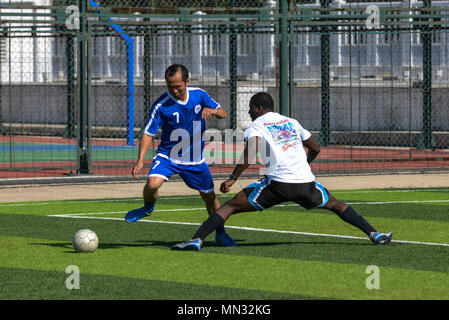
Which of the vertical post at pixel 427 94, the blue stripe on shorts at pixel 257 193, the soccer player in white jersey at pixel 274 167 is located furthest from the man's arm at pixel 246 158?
the vertical post at pixel 427 94

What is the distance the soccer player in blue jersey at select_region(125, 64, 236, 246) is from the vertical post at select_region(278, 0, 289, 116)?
8.49m

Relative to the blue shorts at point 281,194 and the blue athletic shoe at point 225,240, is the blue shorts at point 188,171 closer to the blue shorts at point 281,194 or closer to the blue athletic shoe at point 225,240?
the blue athletic shoe at point 225,240

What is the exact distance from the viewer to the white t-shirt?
977cm

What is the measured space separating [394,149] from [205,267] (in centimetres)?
1685

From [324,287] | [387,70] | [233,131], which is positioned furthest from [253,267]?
[387,70]

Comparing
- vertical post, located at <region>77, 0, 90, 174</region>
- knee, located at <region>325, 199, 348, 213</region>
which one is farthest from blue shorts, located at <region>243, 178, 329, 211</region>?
vertical post, located at <region>77, 0, 90, 174</region>

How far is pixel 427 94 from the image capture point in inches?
971

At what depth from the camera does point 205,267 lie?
918cm

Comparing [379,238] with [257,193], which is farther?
[379,238]

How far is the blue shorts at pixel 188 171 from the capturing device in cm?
1054

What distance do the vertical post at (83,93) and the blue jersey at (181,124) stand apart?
8129 millimetres

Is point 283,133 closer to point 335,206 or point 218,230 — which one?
point 335,206

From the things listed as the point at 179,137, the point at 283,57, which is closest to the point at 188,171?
the point at 179,137

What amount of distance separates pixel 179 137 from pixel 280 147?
121 centimetres
